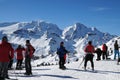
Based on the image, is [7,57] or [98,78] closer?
[7,57]

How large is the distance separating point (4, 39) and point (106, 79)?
22.8 ft

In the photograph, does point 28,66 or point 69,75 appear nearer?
point 69,75

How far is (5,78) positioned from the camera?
19688mm

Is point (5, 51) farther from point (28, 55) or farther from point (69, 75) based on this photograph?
point (69, 75)

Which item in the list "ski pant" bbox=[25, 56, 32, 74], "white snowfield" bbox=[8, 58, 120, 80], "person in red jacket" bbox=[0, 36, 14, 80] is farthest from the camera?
"ski pant" bbox=[25, 56, 32, 74]

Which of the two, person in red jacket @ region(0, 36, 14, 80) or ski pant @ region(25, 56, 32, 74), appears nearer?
person in red jacket @ region(0, 36, 14, 80)

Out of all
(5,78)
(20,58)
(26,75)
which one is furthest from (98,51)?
(5,78)

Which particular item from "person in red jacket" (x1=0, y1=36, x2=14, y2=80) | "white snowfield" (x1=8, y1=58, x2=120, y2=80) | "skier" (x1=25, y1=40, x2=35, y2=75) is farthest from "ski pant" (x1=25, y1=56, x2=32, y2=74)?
"person in red jacket" (x1=0, y1=36, x2=14, y2=80)

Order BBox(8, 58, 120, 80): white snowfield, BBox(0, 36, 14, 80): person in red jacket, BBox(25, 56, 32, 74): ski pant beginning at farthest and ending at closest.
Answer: BBox(25, 56, 32, 74): ski pant < BBox(8, 58, 120, 80): white snowfield < BBox(0, 36, 14, 80): person in red jacket

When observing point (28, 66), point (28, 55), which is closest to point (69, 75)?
point (28, 66)

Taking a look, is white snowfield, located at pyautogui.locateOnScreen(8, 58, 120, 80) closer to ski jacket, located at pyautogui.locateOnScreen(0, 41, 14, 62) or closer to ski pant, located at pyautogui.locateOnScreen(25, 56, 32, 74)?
ski pant, located at pyautogui.locateOnScreen(25, 56, 32, 74)

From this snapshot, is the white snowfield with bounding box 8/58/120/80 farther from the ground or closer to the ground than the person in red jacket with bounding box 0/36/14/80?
closer to the ground

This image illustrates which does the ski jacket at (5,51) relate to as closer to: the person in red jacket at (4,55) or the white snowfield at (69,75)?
the person in red jacket at (4,55)

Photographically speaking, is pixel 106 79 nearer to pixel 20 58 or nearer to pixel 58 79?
pixel 58 79
